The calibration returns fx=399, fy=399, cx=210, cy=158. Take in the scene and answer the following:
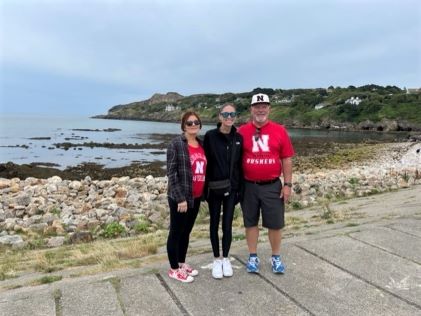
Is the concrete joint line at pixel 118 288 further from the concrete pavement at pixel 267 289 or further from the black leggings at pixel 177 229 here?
the black leggings at pixel 177 229

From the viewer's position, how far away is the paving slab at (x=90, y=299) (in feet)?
11.8

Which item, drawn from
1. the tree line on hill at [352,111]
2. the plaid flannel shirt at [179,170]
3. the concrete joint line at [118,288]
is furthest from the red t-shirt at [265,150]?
the tree line on hill at [352,111]

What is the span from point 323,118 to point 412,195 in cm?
9000

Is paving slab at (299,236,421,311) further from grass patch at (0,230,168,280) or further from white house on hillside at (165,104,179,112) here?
white house on hillside at (165,104,179,112)

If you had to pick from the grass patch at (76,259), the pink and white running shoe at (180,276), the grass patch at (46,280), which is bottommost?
the grass patch at (76,259)

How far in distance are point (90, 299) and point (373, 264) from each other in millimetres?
3180

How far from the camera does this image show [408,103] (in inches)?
3494

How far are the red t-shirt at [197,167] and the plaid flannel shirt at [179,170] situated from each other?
0.07m

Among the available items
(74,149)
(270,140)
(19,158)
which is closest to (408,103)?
(74,149)

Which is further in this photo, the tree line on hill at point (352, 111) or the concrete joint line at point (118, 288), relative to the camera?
the tree line on hill at point (352, 111)

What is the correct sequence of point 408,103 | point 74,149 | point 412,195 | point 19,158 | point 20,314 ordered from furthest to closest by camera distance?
1. point 408,103
2. point 74,149
3. point 19,158
4. point 412,195
5. point 20,314

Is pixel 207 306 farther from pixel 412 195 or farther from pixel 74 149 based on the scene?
pixel 74 149

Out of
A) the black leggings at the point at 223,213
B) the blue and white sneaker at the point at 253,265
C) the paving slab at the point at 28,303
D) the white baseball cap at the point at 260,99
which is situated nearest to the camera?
the paving slab at the point at 28,303

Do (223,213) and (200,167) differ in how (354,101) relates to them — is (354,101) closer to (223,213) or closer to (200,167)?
(223,213)
